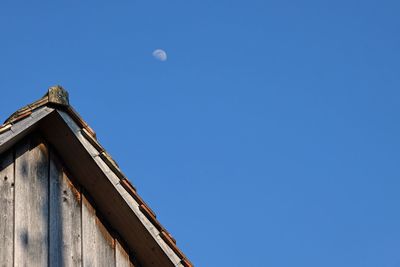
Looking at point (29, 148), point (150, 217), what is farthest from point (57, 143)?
point (150, 217)

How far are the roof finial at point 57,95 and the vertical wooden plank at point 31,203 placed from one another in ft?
1.08

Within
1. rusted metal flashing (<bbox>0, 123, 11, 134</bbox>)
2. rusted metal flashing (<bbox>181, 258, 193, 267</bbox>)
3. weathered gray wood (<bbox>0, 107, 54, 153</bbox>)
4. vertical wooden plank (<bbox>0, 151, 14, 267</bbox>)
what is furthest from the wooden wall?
rusted metal flashing (<bbox>181, 258, 193, 267</bbox>)

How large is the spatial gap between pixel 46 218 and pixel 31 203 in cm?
14

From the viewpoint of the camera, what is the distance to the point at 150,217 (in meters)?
7.89

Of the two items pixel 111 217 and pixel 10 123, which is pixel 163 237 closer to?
pixel 111 217

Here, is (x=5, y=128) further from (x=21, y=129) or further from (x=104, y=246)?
(x=104, y=246)

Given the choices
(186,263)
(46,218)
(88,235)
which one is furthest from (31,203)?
(186,263)

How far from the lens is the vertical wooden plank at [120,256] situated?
26.1ft

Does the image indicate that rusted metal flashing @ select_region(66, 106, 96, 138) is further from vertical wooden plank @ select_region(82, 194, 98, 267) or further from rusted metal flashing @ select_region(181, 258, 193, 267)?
rusted metal flashing @ select_region(181, 258, 193, 267)

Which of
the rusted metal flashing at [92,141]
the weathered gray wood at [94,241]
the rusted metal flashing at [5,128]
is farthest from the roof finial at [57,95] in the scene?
the weathered gray wood at [94,241]

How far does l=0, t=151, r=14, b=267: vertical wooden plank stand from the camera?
24.4 ft

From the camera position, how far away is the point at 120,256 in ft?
26.2

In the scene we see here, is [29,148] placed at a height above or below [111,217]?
above

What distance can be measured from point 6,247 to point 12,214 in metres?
0.25
